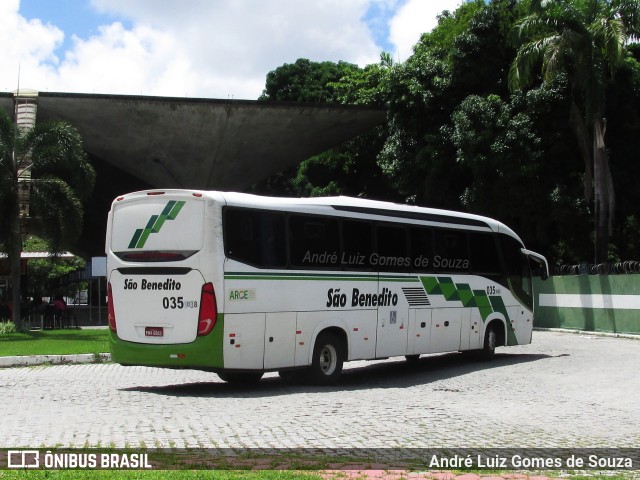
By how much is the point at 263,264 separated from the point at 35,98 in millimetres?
29229

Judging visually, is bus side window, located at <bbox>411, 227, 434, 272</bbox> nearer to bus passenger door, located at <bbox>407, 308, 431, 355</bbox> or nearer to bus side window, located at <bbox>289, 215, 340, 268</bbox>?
bus passenger door, located at <bbox>407, 308, 431, 355</bbox>

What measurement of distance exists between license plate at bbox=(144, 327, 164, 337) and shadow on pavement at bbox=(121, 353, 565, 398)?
0.88 metres

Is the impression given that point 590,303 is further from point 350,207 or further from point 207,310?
point 207,310

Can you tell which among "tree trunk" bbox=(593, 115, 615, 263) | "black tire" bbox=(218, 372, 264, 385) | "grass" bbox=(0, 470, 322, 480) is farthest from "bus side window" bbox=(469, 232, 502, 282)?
"grass" bbox=(0, 470, 322, 480)

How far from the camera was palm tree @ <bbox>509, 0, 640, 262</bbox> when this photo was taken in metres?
27.4

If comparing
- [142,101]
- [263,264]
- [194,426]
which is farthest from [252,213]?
[142,101]

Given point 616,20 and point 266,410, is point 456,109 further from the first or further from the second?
point 266,410

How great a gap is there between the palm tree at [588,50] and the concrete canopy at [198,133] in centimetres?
1251

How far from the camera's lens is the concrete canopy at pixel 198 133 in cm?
4088

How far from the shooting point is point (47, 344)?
22203 millimetres

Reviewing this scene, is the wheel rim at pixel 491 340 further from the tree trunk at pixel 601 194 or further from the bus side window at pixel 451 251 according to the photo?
the tree trunk at pixel 601 194

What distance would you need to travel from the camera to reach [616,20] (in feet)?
87.3

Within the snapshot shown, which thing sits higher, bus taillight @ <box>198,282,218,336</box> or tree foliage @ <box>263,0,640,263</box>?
tree foliage @ <box>263,0,640,263</box>

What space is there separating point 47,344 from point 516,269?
38.4 ft
